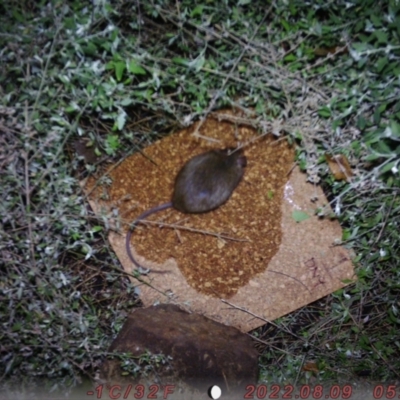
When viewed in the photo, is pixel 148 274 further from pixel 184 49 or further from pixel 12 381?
pixel 184 49

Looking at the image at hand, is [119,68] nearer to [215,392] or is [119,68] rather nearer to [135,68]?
[135,68]

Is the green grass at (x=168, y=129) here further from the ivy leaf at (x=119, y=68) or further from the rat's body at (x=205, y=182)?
the rat's body at (x=205, y=182)

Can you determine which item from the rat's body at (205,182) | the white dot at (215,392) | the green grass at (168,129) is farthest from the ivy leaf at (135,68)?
the white dot at (215,392)

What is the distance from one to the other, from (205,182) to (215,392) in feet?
3.47

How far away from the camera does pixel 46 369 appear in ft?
8.56

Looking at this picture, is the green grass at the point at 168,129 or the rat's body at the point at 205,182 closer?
the green grass at the point at 168,129

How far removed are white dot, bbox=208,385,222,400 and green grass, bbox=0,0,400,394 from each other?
39cm

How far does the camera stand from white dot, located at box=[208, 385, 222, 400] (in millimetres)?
2520

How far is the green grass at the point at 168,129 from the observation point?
100 inches

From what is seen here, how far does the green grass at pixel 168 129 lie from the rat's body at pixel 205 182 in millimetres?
225

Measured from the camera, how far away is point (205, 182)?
105 inches

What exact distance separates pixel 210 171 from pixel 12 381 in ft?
4.78

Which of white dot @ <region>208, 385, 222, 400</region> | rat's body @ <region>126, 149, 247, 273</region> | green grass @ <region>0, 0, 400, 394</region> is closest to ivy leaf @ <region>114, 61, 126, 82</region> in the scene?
green grass @ <region>0, 0, 400, 394</region>

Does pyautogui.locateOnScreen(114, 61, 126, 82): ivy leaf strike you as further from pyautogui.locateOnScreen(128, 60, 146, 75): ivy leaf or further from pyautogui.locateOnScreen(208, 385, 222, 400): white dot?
pyautogui.locateOnScreen(208, 385, 222, 400): white dot
